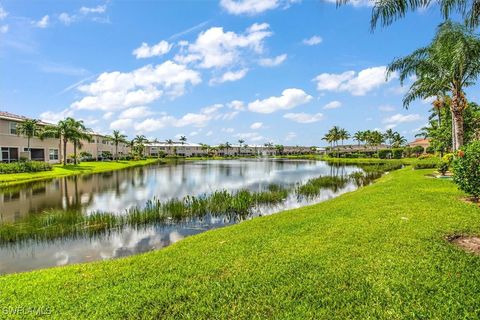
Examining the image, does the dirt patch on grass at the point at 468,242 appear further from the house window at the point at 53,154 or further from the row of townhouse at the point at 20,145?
the house window at the point at 53,154

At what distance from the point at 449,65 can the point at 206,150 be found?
129956 millimetres

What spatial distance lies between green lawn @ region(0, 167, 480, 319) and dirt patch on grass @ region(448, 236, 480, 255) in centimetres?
31

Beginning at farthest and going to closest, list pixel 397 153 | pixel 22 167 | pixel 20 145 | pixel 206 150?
pixel 206 150 < pixel 397 153 < pixel 20 145 < pixel 22 167

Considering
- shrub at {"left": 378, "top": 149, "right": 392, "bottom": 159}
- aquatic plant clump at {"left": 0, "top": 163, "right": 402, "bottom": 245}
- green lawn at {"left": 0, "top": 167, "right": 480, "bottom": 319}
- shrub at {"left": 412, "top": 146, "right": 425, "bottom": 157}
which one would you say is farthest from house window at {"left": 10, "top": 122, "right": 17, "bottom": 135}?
shrub at {"left": 412, "top": 146, "right": 425, "bottom": 157}

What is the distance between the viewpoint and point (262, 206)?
1756 centimetres

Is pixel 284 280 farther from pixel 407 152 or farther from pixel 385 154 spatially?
pixel 407 152

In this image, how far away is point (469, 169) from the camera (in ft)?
37.8

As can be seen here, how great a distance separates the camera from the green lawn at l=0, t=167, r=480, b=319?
15.8 feet

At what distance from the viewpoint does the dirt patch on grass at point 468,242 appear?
7.10 m

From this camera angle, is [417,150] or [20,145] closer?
[20,145]

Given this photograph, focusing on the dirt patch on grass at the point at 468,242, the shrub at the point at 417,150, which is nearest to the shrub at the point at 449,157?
the dirt patch on grass at the point at 468,242

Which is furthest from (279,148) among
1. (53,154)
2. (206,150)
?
(53,154)

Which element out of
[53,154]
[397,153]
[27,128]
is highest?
[27,128]

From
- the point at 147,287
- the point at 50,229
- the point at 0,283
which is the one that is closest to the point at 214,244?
the point at 147,287
